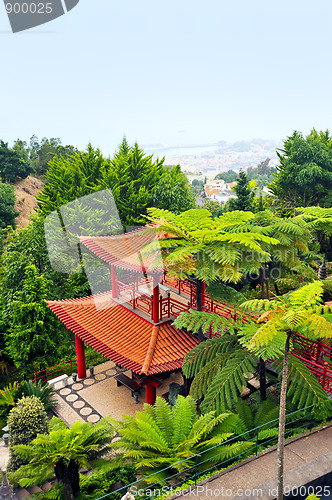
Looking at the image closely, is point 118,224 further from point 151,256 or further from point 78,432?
point 78,432

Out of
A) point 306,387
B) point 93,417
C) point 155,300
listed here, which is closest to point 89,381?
point 93,417

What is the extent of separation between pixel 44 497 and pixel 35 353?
7.80 metres

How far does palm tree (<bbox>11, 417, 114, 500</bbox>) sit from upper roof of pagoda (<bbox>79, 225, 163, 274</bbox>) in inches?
176

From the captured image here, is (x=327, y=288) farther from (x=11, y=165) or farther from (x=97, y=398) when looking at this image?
(x=11, y=165)

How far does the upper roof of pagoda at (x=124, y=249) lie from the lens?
12555 mm

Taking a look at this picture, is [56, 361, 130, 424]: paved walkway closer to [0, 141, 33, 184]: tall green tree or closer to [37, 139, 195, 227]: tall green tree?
[37, 139, 195, 227]: tall green tree

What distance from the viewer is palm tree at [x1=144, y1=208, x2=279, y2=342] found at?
32.0 ft

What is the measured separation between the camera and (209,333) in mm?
12844

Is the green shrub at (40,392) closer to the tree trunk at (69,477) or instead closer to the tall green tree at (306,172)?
the tree trunk at (69,477)

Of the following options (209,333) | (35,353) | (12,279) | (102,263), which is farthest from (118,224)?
(209,333)

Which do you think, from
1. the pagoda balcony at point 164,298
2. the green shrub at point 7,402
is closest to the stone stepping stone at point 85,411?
the green shrub at point 7,402

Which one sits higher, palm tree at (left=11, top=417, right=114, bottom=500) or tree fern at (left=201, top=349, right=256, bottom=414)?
tree fern at (left=201, top=349, right=256, bottom=414)

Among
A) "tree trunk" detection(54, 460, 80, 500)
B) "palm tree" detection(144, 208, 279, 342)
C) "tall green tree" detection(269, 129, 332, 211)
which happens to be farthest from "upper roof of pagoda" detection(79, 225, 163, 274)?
"tall green tree" detection(269, 129, 332, 211)

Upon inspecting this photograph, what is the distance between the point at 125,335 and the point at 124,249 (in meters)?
2.77
